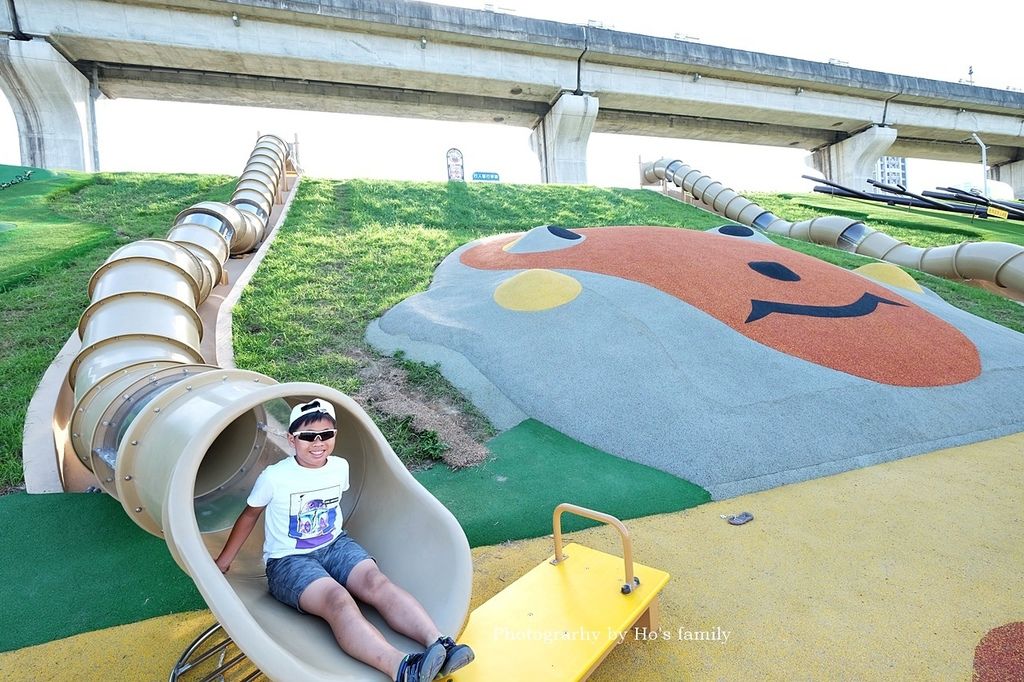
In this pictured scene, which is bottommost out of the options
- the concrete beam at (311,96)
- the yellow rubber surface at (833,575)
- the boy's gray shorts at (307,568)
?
the yellow rubber surface at (833,575)

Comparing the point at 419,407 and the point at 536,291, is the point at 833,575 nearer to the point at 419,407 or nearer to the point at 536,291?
the point at 419,407

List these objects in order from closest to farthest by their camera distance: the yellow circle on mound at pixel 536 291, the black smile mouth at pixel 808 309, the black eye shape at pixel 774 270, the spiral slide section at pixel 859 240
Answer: the black smile mouth at pixel 808 309 < the yellow circle on mound at pixel 536 291 < the black eye shape at pixel 774 270 < the spiral slide section at pixel 859 240

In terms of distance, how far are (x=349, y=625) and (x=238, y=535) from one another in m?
0.71

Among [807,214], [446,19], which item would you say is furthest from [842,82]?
[446,19]

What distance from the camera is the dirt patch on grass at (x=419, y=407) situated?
552cm

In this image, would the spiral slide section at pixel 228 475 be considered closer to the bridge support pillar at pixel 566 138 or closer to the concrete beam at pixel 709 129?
the bridge support pillar at pixel 566 138

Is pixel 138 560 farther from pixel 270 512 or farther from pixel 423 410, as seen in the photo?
pixel 423 410

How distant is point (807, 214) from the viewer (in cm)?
2133

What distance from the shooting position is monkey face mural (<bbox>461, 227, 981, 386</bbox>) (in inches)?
276

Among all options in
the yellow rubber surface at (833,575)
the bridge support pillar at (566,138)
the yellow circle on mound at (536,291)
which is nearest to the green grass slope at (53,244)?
the yellow rubber surface at (833,575)

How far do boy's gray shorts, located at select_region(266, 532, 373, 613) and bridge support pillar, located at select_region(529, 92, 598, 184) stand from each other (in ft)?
84.7

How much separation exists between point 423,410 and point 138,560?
9.53ft

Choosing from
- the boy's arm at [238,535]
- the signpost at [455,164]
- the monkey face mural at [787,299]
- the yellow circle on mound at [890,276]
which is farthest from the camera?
the signpost at [455,164]

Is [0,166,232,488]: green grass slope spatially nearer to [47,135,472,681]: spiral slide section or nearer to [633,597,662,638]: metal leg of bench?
[47,135,472,681]: spiral slide section
